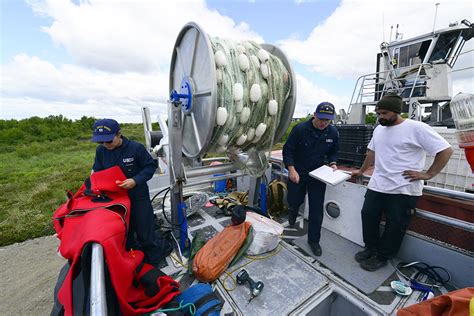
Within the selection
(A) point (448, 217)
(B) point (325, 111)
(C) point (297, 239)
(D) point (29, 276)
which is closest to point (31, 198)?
(D) point (29, 276)

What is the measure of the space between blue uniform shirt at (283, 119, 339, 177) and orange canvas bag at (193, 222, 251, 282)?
1095 mm

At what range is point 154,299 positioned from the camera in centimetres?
204

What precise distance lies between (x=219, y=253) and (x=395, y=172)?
2.21 m

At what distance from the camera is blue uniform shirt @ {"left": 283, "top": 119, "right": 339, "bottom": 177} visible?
9.60 feet

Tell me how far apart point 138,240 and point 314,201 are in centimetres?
236

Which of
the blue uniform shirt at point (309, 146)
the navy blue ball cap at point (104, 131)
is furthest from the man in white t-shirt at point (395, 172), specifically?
the navy blue ball cap at point (104, 131)

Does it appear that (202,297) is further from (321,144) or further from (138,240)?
(321,144)

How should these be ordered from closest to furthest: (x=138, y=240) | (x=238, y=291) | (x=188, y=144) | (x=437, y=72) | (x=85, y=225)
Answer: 1. (x=85, y=225)
2. (x=238, y=291)
3. (x=138, y=240)
4. (x=188, y=144)
5. (x=437, y=72)

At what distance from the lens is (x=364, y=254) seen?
2805 mm

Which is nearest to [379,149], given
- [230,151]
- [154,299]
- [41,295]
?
[230,151]

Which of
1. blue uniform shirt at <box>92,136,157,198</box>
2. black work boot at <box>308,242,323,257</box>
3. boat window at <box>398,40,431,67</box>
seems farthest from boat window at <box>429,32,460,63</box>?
blue uniform shirt at <box>92,136,157,198</box>

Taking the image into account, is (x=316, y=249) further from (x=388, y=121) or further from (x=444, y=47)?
(x=444, y=47)

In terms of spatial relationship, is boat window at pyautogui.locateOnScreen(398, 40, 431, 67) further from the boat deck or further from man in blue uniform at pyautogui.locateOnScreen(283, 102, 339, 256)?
the boat deck

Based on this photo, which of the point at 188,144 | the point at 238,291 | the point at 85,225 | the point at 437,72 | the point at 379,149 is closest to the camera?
the point at 85,225
